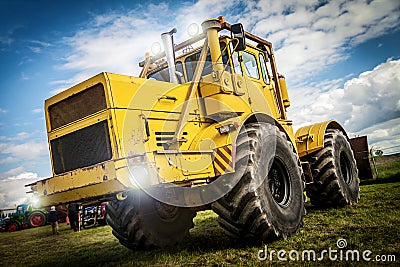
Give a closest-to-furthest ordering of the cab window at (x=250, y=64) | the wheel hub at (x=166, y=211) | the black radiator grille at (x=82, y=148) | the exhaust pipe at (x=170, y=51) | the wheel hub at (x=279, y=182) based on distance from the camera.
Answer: the black radiator grille at (x=82, y=148), the wheel hub at (x=279, y=182), the wheel hub at (x=166, y=211), the exhaust pipe at (x=170, y=51), the cab window at (x=250, y=64)

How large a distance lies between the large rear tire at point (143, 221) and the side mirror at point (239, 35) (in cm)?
276

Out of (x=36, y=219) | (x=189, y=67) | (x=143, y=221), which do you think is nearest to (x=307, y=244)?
(x=143, y=221)

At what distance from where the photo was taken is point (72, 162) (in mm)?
4977

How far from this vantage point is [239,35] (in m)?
5.54

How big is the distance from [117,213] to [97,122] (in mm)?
1951

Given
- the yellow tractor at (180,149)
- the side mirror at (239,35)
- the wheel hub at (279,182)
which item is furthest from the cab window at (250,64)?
the wheel hub at (279,182)

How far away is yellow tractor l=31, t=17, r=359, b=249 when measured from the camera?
177 inches

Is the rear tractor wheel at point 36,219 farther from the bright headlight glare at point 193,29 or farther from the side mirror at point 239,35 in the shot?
the side mirror at point 239,35

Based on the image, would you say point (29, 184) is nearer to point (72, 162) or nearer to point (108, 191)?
point (72, 162)

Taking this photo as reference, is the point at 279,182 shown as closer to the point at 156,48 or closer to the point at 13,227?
the point at 156,48

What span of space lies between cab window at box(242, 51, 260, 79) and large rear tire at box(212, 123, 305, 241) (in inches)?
50.2

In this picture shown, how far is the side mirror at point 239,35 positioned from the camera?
5.45 metres

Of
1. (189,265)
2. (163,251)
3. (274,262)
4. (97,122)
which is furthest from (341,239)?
(97,122)

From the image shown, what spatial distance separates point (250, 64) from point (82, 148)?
3.40 meters
